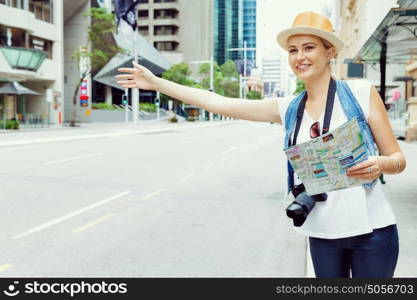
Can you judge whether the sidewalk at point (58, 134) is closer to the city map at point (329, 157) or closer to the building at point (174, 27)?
the city map at point (329, 157)

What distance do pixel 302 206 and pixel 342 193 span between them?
0.73 feet

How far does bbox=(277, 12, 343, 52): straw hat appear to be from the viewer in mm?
2408

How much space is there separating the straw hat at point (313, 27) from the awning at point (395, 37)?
7.01 metres

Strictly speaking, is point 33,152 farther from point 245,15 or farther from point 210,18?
point 245,15

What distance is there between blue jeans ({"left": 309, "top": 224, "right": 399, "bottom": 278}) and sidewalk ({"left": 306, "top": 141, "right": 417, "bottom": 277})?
2.43 metres

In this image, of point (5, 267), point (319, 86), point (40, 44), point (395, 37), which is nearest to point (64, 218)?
point (5, 267)

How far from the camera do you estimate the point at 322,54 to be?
2486 millimetres

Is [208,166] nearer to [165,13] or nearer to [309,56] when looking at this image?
[309,56]

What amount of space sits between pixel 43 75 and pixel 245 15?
149112mm

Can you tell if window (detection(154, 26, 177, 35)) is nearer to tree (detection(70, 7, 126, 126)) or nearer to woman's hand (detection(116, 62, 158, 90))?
tree (detection(70, 7, 126, 126))

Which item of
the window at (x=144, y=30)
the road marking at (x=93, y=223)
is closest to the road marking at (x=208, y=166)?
the road marking at (x=93, y=223)

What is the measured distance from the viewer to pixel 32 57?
47688 mm

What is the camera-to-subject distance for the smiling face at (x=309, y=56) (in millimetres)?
2457

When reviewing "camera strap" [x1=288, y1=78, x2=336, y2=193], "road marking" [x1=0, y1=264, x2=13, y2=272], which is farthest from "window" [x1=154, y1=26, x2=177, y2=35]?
"camera strap" [x1=288, y1=78, x2=336, y2=193]
